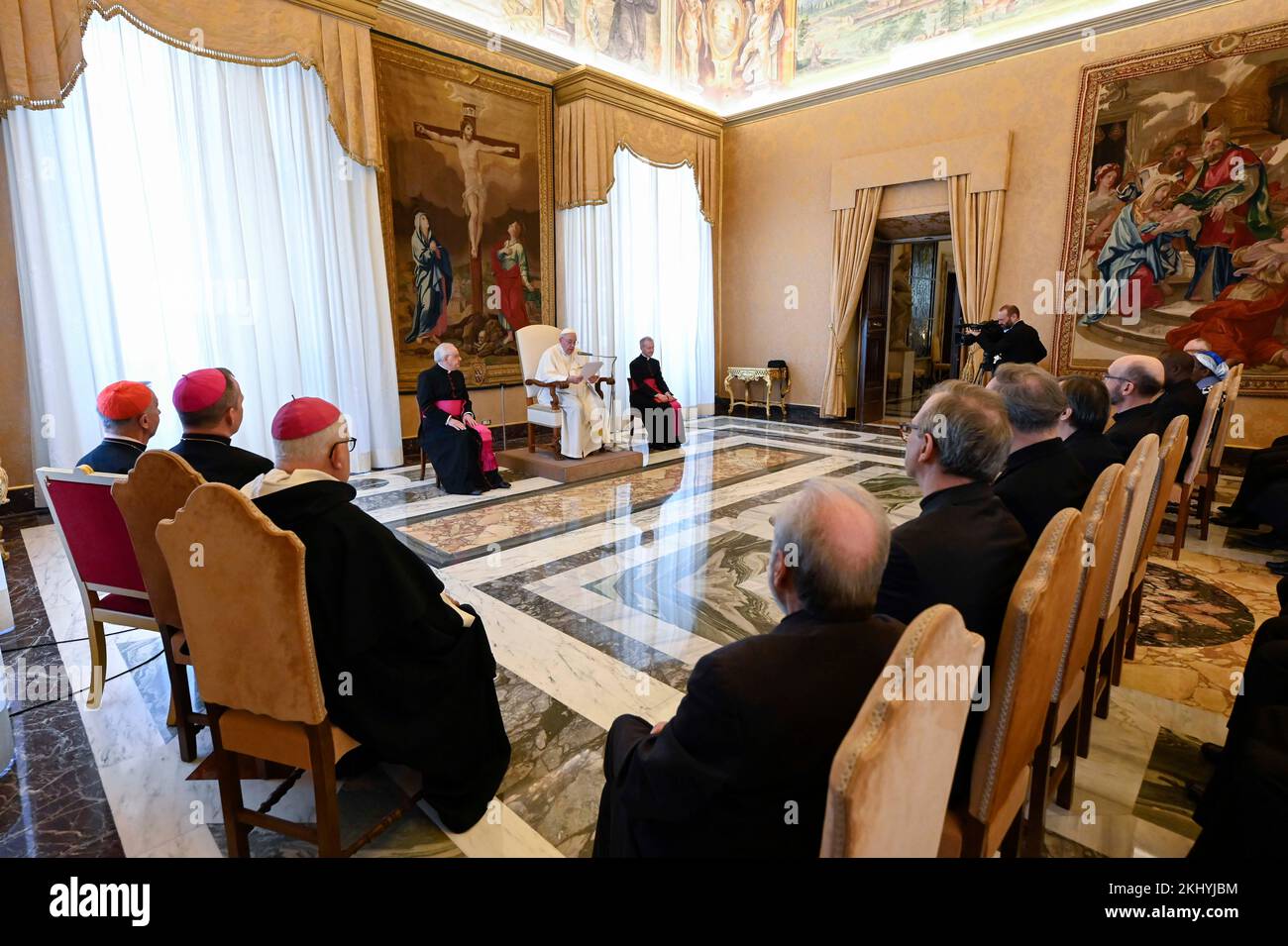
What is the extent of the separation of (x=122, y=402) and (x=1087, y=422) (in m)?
4.18

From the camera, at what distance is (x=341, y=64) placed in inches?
263

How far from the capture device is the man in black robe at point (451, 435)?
6.27 m

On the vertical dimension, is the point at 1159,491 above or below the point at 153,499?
below

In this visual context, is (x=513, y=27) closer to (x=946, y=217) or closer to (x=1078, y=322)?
(x=946, y=217)

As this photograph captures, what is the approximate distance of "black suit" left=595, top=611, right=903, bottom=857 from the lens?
1064 mm

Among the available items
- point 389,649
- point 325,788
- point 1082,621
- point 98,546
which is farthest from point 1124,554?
point 98,546

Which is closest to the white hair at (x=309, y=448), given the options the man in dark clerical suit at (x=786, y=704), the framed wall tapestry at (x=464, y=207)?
the man in dark clerical suit at (x=786, y=704)

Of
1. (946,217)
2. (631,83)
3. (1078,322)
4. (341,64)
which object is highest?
(631,83)

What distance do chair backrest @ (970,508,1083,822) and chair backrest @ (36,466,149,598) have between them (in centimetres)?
279

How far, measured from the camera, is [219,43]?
5.95 m

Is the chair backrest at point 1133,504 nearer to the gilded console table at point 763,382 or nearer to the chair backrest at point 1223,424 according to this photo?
the chair backrest at point 1223,424

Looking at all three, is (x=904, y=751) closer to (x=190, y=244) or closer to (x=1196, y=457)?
(x=1196, y=457)

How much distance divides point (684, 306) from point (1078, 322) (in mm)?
5388
